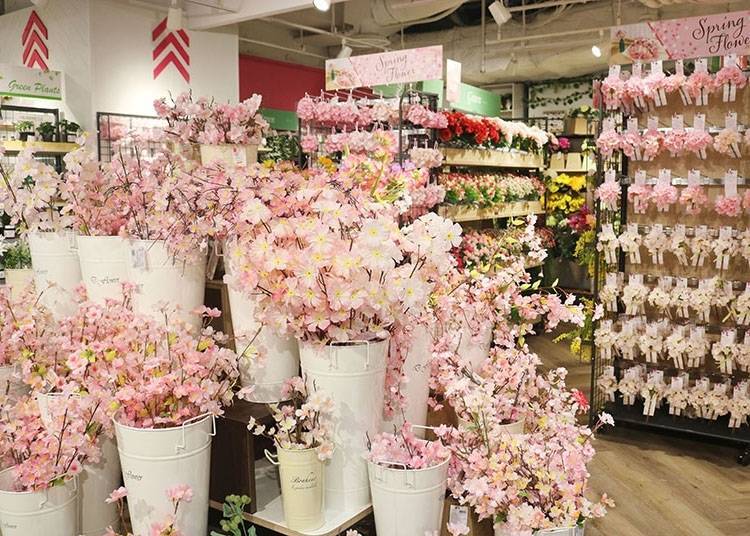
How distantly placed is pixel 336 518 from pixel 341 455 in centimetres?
17

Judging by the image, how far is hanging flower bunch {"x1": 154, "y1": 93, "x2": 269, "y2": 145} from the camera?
257cm

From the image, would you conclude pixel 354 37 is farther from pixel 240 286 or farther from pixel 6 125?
pixel 240 286

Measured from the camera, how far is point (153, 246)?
2.05 meters

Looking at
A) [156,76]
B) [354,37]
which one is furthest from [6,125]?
[354,37]

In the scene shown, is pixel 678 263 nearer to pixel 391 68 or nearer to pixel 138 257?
pixel 391 68

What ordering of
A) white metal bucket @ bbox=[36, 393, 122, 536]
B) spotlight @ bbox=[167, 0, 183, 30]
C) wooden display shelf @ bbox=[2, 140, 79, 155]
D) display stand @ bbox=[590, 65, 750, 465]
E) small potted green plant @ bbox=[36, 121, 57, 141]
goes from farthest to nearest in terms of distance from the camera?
spotlight @ bbox=[167, 0, 183, 30] < small potted green plant @ bbox=[36, 121, 57, 141] < wooden display shelf @ bbox=[2, 140, 79, 155] < display stand @ bbox=[590, 65, 750, 465] < white metal bucket @ bbox=[36, 393, 122, 536]

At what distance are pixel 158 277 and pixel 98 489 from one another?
24.4 inches

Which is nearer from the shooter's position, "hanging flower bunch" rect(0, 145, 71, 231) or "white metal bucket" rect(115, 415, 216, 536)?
"white metal bucket" rect(115, 415, 216, 536)

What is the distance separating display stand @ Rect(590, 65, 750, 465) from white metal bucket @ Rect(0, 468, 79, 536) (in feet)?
12.7

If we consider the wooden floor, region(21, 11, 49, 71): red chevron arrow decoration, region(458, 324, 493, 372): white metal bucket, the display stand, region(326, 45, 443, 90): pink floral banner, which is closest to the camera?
region(458, 324, 493, 372): white metal bucket

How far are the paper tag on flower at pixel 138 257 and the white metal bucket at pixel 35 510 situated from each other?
0.63 m

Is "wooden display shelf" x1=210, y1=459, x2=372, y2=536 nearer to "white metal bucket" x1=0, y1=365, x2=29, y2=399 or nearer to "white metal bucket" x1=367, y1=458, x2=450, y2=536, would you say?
"white metal bucket" x1=367, y1=458, x2=450, y2=536

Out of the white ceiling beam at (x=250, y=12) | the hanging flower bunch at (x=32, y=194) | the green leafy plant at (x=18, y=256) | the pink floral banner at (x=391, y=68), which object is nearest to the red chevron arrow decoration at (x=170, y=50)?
the white ceiling beam at (x=250, y=12)

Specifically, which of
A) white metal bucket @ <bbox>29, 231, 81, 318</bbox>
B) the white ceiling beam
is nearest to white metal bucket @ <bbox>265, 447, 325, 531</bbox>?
white metal bucket @ <bbox>29, 231, 81, 318</bbox>
